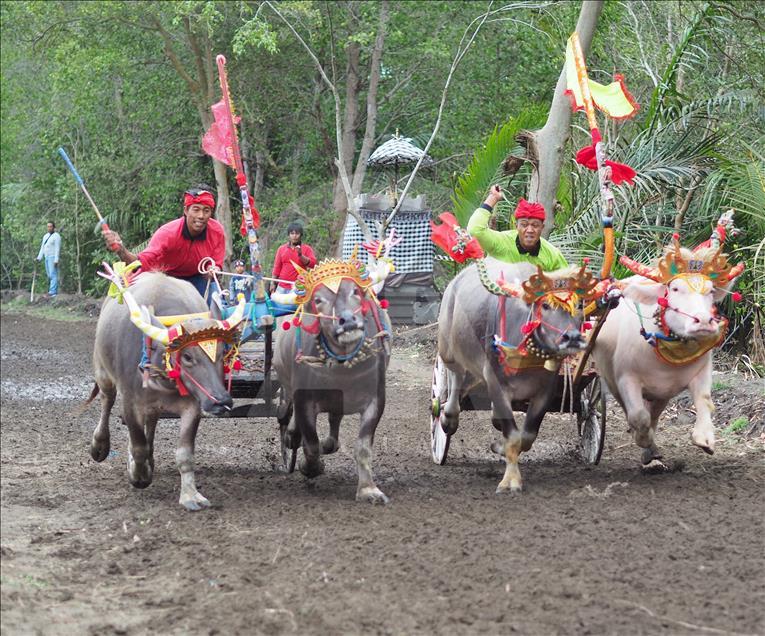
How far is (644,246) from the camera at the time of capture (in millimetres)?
12703

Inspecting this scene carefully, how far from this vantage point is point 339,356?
7535 mm

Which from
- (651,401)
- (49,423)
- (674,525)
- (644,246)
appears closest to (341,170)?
(644,246)

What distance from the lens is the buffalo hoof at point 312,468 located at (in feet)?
26.5

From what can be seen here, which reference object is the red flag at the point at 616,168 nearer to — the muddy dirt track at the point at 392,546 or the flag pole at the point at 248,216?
the muddy dirt track at the point at 392,546

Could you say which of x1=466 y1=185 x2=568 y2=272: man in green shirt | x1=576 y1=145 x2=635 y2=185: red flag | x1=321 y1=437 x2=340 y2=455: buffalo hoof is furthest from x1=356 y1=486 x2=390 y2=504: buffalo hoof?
x1=576 y1=145 x2=635 y2=185: red flag

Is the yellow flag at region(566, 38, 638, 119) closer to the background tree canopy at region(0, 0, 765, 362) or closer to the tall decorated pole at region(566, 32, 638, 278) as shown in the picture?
the tall decorated pole at region(566, 32, 638, 278)

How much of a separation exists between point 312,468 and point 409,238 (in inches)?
500

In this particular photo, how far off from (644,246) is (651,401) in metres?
4.70

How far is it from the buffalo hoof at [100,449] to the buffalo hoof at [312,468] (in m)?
1.69

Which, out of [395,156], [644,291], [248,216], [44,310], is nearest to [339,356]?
[248,216]

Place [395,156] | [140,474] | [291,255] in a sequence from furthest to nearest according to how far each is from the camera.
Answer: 1. [395,156]
2. [291,255]
3. [140,474]

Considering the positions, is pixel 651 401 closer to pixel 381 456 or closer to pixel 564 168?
pixel 381 456

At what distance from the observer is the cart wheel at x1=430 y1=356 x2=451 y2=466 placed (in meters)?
9.19

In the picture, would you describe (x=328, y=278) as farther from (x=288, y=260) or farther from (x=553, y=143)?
(x=553, y=143)
